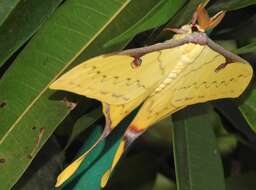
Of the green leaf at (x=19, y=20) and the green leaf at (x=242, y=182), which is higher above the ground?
the green leaf at (x=19, y=20)

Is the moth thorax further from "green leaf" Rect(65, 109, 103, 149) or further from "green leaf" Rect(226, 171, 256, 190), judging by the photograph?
"green leaf" Rect(226, 171, 256, 190)

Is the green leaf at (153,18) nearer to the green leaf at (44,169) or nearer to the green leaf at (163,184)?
the green leaf at (44,169)

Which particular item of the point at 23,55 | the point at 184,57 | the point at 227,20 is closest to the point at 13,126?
the point at 23,55

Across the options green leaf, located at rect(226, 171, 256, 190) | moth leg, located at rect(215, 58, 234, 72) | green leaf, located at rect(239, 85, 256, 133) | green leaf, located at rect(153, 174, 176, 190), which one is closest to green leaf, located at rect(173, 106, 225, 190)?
green leaf, located at rect(239, 85, 256, 133)

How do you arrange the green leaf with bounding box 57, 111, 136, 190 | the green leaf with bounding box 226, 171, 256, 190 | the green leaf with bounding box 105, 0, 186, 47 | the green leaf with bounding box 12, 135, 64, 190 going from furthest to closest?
the green leaf with bounding box 226, 171, 256, 190
the green leaf with bounding box 12, 135, 64, 190
the green leaf with bounding box 57, 111, 136, 190
the green leaf with bounding box 105, 0, 186, 47

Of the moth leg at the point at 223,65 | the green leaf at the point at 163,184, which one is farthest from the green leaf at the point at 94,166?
the green leaf at the point at 163,184

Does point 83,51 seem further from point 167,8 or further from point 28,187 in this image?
point 28,187

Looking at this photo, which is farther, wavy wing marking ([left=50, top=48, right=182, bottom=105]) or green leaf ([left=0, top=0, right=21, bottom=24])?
green leaf ([left=0, top=0, right=21, bottom=24])
